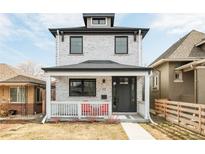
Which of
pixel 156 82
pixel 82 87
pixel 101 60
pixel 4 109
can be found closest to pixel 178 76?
pixel 156 82

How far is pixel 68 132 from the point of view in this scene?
10.7 meters

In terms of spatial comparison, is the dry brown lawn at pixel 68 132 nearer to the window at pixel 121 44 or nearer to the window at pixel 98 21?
the window at pixel 121 44

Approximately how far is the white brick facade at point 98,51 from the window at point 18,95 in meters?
3.53

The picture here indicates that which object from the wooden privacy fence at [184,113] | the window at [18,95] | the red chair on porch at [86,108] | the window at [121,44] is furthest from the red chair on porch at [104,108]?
the window at [18,95]

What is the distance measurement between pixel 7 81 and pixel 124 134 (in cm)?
1058

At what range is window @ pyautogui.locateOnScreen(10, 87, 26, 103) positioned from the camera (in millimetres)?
17656

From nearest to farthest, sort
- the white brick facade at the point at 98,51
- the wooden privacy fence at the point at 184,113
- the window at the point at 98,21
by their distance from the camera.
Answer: the wooden privacy fence at the point at 184,113 < the white brick facade at the point at 98,51 < the window at the point at 98,21

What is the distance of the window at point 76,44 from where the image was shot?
1720cm

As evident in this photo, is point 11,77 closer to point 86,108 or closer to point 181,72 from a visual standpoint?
point 86,108

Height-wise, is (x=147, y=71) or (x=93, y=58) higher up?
(x=93, y=58)
